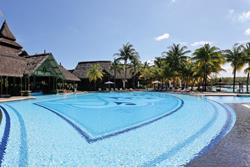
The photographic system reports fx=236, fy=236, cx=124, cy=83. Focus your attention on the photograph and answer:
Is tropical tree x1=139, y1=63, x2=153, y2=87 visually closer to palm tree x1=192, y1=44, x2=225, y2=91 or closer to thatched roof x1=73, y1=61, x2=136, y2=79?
thatched roof x1=73, y1=61, x2=136, y2=79

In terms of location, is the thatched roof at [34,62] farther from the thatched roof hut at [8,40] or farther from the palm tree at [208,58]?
the palm tree at [208,58]

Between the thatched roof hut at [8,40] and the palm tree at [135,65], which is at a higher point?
the thatched roof hut at [8,40]

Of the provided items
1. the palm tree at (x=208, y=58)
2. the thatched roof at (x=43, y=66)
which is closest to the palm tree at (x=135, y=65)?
the palm tree at (x=208, y=58)

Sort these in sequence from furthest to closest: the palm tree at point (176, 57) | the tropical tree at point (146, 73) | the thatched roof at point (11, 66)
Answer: the tropical tree at point (146, 73) → the palm tree at point (176, 57) → the thatched roof at point (11, 66)

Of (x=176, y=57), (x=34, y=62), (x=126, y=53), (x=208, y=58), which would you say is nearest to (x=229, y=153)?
(x=34, y=62)

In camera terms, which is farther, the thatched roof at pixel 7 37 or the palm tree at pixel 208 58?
the palm tree at pixel 208 58

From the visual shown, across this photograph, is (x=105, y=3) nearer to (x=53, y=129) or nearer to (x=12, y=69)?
(x=12, y=69)

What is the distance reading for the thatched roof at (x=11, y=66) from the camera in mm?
22266

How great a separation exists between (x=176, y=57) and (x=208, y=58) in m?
6.80

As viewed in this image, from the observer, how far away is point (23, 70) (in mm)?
25469

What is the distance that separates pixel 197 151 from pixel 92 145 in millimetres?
2999

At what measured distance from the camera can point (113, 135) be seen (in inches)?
327

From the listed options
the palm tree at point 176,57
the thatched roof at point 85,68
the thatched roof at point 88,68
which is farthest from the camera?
the thatched roof at point 88,68

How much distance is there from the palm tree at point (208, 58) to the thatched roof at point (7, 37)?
2588cm
